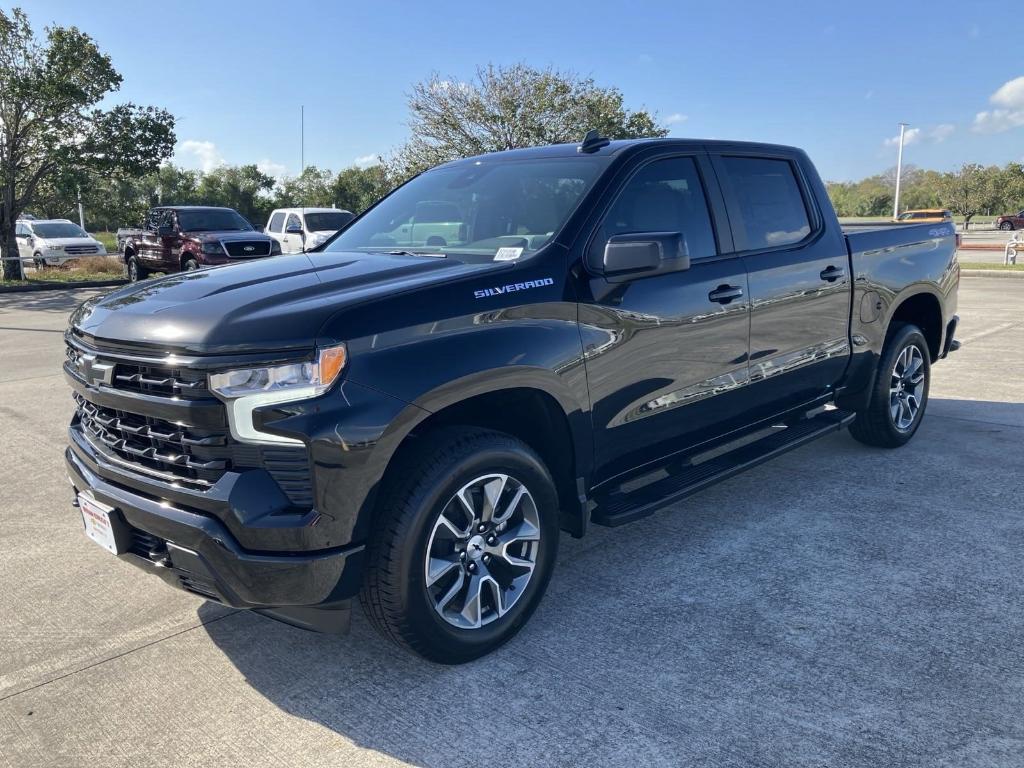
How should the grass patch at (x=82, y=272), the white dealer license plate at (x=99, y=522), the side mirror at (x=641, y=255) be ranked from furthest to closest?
the grass patch at (x=82, y=272), the side mirror at (x=641, y=255), the white dealer license plate at (x=99, y=522)

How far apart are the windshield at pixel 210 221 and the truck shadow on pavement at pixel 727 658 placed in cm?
1626

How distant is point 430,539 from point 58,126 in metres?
21.2

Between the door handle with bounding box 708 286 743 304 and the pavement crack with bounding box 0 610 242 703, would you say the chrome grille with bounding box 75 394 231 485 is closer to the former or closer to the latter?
the pavement crack with bounding box 0 610 242 703

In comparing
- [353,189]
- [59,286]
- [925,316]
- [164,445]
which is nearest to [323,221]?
[59,286]

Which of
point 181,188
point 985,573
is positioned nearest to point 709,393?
point 985,573

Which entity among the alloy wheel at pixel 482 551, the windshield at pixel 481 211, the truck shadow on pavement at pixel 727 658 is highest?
the windshield at pixel 481 211

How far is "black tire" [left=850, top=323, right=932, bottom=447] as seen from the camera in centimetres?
521

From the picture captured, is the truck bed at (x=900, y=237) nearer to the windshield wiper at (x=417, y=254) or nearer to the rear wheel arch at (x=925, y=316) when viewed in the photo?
the rear wheel arch at (x=925, y=316)

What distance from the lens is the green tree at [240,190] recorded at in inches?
2165

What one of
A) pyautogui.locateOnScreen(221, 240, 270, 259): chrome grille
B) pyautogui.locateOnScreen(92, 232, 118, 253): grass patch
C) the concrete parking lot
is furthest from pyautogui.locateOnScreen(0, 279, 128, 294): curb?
the concrete parking lot

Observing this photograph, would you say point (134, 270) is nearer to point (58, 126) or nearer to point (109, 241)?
point (58, 126)

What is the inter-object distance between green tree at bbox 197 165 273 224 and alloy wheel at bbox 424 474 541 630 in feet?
178

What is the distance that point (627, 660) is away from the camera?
2990mm

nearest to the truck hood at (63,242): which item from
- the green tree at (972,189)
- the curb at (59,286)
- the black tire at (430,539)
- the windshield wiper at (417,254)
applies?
the curb at (59,286)
